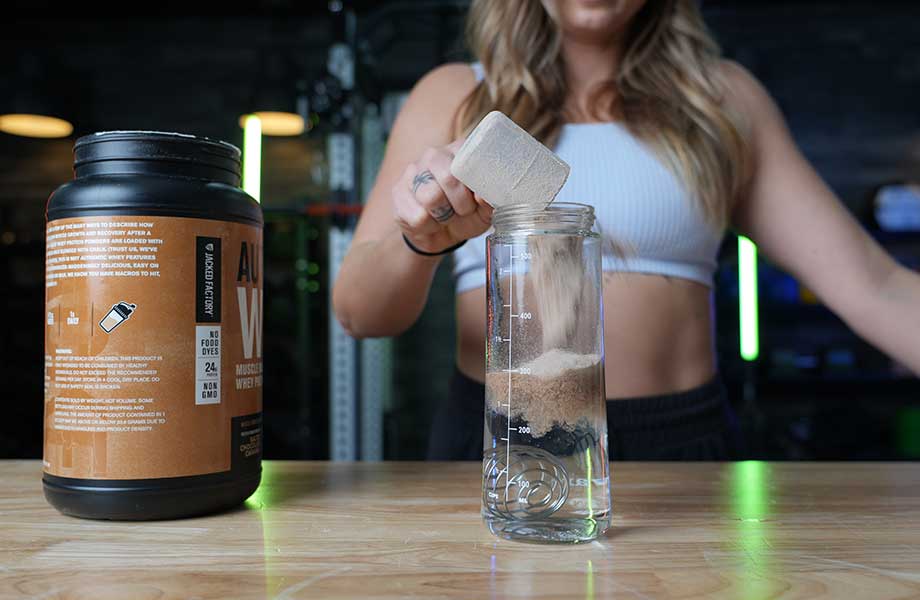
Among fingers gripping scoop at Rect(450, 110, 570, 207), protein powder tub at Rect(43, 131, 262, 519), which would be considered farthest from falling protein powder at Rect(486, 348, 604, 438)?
protein powder tub at Rect(43, 131, 262, 519)

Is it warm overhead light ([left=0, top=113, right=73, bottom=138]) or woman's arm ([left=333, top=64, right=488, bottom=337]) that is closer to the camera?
woman's arm ([left=333, top=64, right=488, bottom=337])

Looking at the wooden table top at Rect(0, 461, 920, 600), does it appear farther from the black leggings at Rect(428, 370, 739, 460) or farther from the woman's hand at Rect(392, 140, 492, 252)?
the black leggings at Rect(428, 370, 739, 460)

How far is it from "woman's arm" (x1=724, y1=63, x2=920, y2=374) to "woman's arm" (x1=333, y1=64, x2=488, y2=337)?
419 mm

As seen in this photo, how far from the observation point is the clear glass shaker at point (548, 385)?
521 millimetres

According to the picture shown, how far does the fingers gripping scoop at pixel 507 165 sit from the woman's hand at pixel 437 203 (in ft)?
0.16

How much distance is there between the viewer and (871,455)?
4.31 meters

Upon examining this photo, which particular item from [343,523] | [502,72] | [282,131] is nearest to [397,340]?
[282,131]

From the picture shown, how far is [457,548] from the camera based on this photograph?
1.67ft

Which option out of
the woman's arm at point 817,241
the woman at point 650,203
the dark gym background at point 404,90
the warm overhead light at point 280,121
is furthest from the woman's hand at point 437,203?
the dark gym background at point 404,90

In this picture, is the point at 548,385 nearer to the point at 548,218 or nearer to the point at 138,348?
the point at 548,218

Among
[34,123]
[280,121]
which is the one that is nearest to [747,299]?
[280,121]

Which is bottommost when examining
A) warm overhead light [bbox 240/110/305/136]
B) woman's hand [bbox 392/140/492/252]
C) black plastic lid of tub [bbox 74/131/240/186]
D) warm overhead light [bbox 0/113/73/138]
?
woman's hand [bbox 392/140/492/252]

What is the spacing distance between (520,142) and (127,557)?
1.13ft

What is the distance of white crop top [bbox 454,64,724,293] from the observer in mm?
1102
